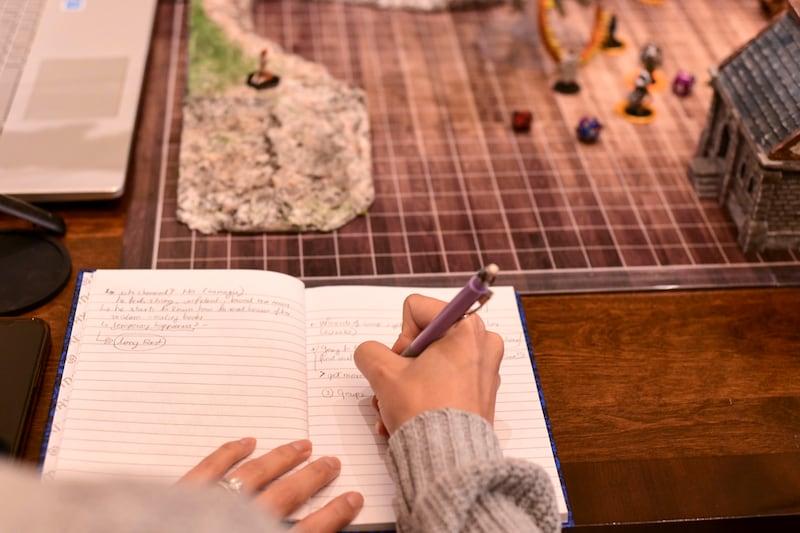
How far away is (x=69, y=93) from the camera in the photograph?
1289 millimetres

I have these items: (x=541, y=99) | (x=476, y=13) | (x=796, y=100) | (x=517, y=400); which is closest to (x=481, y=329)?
(x=517, y=400)

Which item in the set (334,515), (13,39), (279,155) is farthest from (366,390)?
(13,39)

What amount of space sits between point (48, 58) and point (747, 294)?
112 centimetres

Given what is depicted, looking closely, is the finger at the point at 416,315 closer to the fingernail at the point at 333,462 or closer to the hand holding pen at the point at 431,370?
the hand holding pen at the point at 431,370

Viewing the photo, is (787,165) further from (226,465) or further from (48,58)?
(48,58)

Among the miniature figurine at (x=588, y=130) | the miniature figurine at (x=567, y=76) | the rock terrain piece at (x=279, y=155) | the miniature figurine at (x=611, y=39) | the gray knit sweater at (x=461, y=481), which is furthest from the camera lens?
the miniature figurine at (x=611, y=39)

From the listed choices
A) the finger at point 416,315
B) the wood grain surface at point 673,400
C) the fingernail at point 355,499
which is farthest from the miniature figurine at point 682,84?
the fingernail at point 355,499

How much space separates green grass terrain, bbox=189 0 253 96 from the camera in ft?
4.67

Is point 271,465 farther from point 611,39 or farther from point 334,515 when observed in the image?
point 611,39

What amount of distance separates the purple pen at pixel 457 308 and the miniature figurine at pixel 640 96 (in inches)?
27.5

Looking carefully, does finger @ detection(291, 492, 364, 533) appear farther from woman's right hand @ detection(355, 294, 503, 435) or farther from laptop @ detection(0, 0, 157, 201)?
laptop @ detection(0, 0, 157, 201)

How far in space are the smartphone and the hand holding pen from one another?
35 centimetres

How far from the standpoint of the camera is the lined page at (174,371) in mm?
856

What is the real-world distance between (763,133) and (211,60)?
35.6 inches
